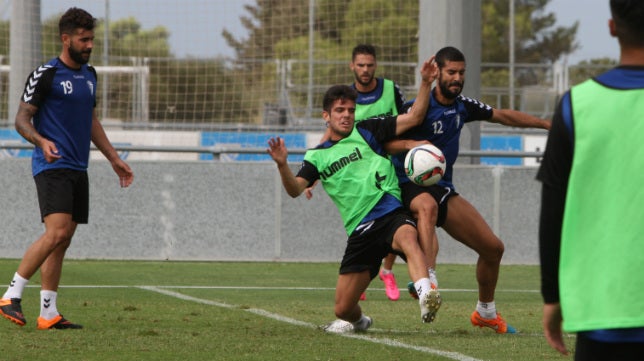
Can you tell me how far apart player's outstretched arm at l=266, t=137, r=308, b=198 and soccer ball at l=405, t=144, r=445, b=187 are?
0.83 metres

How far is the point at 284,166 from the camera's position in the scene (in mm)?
7449

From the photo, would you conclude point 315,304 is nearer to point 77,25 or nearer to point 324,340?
point 324,340

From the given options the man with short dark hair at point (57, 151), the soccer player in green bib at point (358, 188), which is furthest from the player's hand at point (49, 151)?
the soccer player in green bib at point (358, 188)

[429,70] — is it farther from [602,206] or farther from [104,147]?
[602,206]

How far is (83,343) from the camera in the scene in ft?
24.8

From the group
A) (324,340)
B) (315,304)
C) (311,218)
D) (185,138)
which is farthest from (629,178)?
(185,138)

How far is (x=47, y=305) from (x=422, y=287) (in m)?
2.63

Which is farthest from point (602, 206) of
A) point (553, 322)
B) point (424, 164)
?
point (424, 164)

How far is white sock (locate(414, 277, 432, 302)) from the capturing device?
7426 millimetres

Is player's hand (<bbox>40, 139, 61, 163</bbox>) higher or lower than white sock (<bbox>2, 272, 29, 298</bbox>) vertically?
higher

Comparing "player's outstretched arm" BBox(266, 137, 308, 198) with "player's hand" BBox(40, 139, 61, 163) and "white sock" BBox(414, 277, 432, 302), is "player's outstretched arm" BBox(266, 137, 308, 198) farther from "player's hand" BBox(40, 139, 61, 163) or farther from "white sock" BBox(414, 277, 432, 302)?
"player's hand" BBox(40, 139, 61, 163)

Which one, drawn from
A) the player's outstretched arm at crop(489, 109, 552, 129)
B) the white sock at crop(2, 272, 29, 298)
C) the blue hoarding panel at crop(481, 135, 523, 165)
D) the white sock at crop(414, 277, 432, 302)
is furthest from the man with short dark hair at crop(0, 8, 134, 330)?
the blue hoarding panel at crop(481, 135, 523, 165)

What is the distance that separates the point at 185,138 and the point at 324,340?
13666 millimetres

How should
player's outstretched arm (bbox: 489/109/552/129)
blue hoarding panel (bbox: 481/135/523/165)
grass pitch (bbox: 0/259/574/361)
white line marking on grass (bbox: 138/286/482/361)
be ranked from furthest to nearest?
blue hoarding panel (bbox: 481/135/523/165), player's outstretched arm (bbox: 489/109/552/129), grass pitch (bbox: 0/259/574/361), white line marking on grass (bbox: 138/286/482/361)
